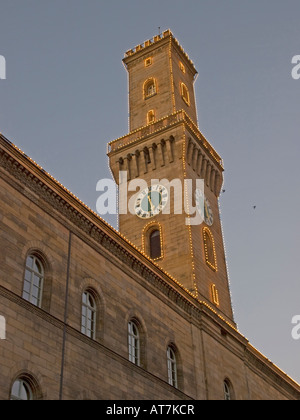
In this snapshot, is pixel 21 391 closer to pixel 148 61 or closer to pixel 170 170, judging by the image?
pixel 170 170

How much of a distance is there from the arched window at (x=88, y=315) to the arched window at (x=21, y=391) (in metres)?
4.11

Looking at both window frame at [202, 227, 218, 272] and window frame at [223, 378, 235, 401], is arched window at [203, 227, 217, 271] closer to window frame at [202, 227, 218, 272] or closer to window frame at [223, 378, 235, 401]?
window frame at [202, 227, 218, 272]

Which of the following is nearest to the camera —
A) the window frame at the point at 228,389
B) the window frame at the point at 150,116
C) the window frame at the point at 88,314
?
the window frame at the point at 88,314

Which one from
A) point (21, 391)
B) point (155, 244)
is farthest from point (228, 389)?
point (21, 391)

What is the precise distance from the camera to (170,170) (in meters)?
42.2

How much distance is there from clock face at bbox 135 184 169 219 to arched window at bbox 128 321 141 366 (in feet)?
47.2

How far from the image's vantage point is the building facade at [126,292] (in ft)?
70.0

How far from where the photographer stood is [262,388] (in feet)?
130

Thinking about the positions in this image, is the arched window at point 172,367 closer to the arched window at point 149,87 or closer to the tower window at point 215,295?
the tower window at point 215,295

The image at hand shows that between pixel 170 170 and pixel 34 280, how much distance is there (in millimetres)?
21314

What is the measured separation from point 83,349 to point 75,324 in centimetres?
100

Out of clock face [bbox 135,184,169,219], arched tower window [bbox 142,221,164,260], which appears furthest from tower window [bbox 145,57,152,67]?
arched tower window [bbox 142,221,164,260]

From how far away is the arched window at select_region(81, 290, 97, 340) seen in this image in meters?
24.3

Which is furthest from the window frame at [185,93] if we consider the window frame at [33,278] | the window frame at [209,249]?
the window frame at [33,278]
